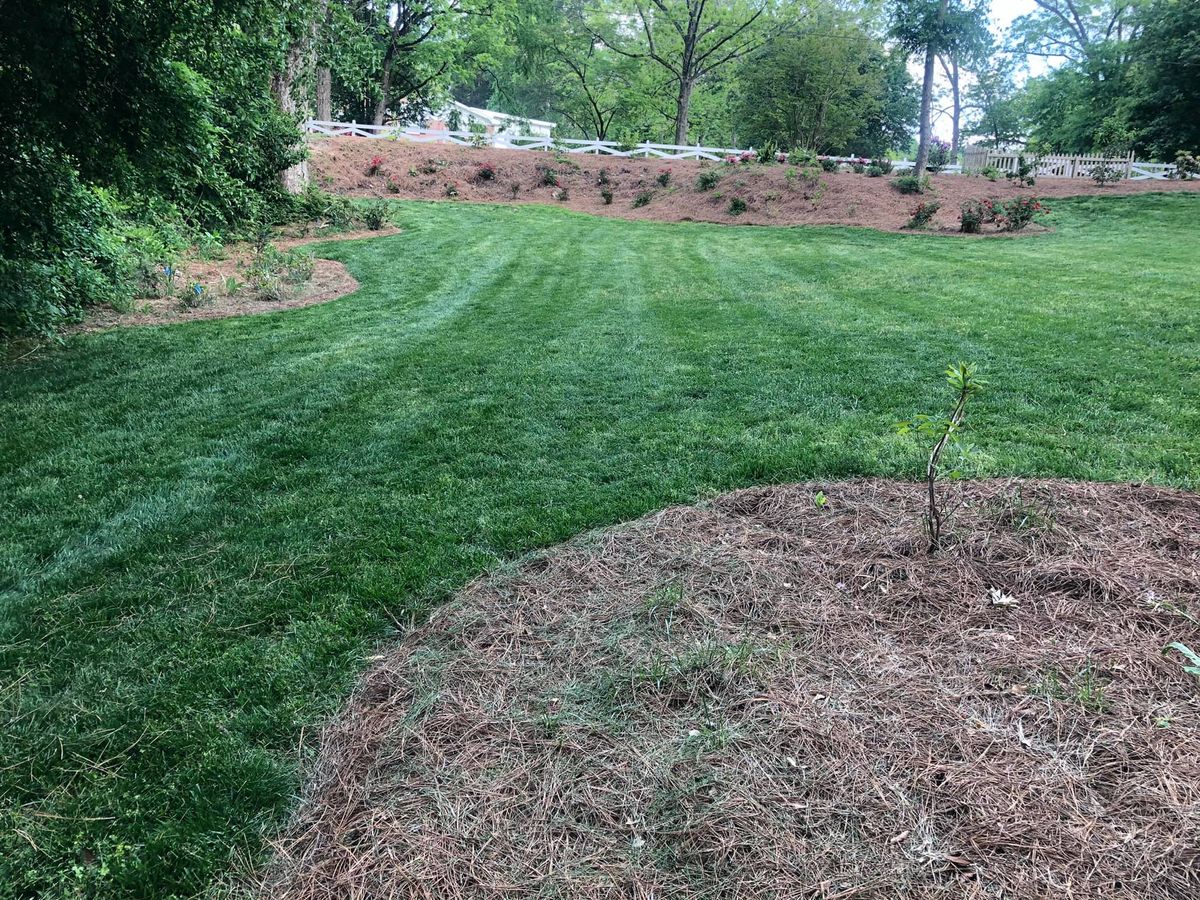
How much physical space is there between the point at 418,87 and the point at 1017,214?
79.3ft

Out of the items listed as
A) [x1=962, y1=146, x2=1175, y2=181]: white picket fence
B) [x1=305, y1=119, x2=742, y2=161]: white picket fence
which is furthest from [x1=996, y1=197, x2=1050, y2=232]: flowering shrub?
[x1=305, y1=119, x2=742, y2=161]: white picket fence

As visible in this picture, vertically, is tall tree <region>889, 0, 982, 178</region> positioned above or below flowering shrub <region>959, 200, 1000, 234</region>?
above

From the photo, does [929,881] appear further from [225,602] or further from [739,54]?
[739,54]

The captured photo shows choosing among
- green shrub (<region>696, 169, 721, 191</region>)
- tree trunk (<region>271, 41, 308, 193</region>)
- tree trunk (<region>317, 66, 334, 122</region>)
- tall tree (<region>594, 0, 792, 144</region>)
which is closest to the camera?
tree trunk (<region>271, 41, 308, 193</region>)

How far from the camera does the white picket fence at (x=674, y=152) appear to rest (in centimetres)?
1858

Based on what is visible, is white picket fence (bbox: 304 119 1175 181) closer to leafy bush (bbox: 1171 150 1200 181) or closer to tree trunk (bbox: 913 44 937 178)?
leafy bush (bbox: 1171 150 1200 181)

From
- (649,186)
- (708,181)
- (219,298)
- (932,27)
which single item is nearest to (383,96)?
(649,186)

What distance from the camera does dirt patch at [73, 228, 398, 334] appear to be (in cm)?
767

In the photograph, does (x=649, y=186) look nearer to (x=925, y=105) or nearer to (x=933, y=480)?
(x=925, y=105)

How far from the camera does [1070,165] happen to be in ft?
64.0

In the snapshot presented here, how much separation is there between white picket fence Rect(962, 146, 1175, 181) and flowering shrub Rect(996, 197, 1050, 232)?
235 inches

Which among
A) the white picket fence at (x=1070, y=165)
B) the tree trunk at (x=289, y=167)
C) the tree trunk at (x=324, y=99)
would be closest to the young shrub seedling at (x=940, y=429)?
the tree trunk at (x=289, y=167)

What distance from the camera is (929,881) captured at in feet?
5.13

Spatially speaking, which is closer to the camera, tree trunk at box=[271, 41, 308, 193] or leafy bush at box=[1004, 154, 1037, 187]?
tree trunk at box=[271, 41, 308, 193]
